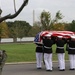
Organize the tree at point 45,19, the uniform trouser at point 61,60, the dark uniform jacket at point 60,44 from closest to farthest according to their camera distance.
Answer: the dark uniform jacket at point 60,44
the uniform trouser at point 61,60
the tree at point 45,19

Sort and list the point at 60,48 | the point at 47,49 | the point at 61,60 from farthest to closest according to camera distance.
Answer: the point at 61,60 < the point at 60,48 < the point at 47,49

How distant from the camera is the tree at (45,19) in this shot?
47.5m

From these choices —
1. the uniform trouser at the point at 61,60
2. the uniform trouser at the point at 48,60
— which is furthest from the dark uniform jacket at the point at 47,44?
the uniform trouser at the point at 61,60

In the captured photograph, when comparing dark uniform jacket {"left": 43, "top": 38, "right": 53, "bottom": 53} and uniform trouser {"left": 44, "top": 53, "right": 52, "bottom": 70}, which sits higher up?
dark uniform jacket {"left": 43, "top": 38, "right": 53, "bottom": 53}

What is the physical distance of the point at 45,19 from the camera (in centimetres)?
4966

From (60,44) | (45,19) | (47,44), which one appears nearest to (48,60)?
(47,44)

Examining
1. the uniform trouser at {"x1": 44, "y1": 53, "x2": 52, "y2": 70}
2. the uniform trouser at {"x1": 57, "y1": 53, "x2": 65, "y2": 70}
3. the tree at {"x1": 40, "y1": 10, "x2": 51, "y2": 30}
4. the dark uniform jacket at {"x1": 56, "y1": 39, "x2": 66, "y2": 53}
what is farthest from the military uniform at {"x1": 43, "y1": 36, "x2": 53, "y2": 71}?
the tree at {"x1": 40, "y1": 10, "x2": 51, "y2": 30}

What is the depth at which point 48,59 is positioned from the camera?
43.5 feet

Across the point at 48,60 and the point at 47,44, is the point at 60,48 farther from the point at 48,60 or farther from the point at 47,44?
the point at 48,60

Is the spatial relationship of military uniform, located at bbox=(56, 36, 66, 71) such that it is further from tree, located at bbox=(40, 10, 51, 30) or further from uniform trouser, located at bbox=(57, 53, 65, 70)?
tree, located at bbox=(40, 10, 51, 30)

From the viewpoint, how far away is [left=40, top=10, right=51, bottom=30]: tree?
1871 inches

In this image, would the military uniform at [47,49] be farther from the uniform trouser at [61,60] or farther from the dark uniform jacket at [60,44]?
the uniform trouser at [61,60]

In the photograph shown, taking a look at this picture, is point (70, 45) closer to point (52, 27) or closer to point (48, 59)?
point (48, 59)

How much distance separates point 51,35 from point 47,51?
754 mm
